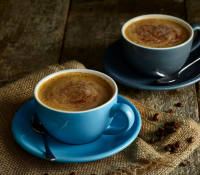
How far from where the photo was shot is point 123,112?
1.09 metres

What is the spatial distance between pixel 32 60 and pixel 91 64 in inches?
14.6

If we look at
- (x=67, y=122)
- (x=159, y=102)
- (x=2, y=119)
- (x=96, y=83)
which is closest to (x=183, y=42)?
(x=159, y=102)

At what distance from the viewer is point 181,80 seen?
64.0 inches

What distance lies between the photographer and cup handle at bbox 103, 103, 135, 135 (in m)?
1.09

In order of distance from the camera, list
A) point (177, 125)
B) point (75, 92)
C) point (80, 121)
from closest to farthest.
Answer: point (80, 121), point (75, 92), point (177, 125)

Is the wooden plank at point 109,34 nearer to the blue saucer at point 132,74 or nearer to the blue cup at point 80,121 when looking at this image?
the blue saucer at point 132,74

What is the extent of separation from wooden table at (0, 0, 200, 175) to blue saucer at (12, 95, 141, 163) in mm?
435

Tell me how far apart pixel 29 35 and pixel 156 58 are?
1001mm

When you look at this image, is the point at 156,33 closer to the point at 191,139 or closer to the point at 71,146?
the point at 191,139

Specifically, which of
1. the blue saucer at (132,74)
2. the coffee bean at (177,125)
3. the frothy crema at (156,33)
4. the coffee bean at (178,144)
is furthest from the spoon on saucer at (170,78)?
the coffee bean at (178,144)

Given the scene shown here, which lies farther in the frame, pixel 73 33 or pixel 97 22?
pixel 97 22

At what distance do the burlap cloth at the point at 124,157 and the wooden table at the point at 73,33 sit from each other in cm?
19

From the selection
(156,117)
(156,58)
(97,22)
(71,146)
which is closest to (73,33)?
(97,22)

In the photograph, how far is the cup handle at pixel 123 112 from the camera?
3.59 ft
